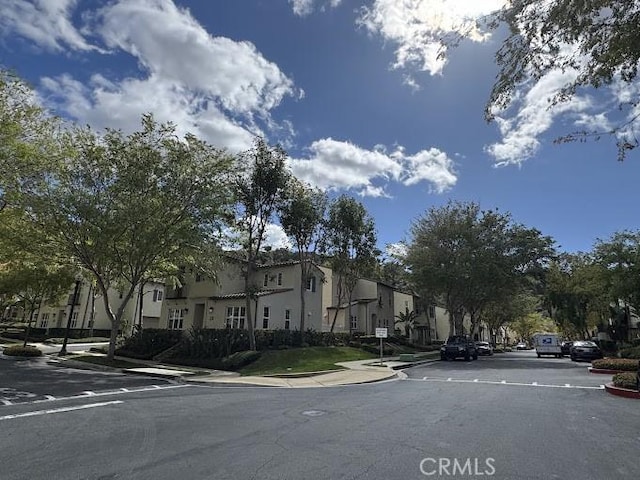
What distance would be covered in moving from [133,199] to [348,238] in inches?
714

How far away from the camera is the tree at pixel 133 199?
23422 mm

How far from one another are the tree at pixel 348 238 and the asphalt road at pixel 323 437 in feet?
78.1

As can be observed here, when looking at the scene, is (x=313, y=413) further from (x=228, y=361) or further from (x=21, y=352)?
(x=21, y=352)

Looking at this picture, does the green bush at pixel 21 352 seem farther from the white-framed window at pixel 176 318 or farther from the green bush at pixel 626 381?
the green bush at pixel 626 381

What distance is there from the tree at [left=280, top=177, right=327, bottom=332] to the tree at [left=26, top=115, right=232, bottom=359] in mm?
5552

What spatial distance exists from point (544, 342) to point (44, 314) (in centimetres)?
5844

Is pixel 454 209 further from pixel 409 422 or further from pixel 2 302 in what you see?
pixel 2 302

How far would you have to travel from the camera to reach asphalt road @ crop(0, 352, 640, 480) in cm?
596

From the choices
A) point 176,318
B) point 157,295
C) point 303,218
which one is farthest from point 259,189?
point 157,295

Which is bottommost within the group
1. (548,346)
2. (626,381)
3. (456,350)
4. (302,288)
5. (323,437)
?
(323,437)

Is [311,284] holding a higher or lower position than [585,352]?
higher

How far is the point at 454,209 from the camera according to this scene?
40.9 meters

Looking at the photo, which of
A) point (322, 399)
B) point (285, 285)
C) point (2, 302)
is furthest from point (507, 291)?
point (2, 302)

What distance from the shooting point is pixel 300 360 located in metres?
25.9
